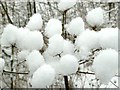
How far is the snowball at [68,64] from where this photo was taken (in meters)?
0.71

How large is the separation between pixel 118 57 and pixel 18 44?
27 cm

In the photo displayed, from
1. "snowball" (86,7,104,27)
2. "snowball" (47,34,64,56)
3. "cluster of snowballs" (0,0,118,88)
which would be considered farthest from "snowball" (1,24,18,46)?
"snowball" (86,7,104,27)

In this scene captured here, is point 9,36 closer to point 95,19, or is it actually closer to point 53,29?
point 53,29

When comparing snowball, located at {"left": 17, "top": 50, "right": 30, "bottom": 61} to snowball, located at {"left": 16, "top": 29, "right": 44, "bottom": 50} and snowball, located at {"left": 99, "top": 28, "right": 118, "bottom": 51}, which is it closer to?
snowball, located at {"left": 16, "top": 29, "right": 44, "bottom": 50}

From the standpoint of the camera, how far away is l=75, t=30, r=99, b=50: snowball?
72 centimetres

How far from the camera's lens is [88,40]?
2.38 ft

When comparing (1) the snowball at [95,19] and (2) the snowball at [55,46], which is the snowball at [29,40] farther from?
(1) the snowball at [95,19]

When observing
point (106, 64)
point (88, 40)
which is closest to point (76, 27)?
point (88, 40)

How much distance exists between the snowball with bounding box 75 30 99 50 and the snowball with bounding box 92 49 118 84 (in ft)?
0.20

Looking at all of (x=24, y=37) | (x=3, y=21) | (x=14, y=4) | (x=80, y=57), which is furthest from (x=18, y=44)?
(x=14, y=4)

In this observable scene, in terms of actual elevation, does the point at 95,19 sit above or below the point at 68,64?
above

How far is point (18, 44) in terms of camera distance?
76 cm

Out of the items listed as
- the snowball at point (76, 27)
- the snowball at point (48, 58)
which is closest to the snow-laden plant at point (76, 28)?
the snowball at point (76, 27)

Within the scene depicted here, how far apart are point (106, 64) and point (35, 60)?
18cm
